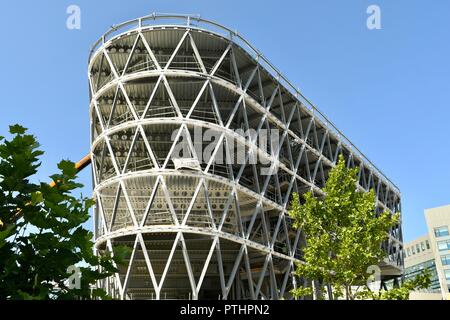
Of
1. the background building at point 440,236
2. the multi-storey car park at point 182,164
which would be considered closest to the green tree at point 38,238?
the multi-storey car park at point 182,164

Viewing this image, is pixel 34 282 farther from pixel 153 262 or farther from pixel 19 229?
pixel 153 262

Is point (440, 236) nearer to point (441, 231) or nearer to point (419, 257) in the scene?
point (441, 231)

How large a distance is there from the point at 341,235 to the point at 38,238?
2149 cm

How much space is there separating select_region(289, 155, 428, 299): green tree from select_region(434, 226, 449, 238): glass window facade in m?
93.4

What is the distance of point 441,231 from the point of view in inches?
4390

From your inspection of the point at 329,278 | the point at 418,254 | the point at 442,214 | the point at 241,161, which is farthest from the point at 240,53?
the point at 418,254

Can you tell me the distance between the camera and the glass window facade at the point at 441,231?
110688 mm

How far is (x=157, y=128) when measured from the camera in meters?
40.2

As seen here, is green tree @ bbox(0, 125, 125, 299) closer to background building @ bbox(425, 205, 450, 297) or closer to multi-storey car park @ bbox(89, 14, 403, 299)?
multi-storey car park @ bbox(89, 14, 403, 299)

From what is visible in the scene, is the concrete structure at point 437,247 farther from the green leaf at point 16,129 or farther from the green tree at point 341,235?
the green leaf at point 16,129

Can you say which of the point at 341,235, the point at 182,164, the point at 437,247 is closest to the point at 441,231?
the point at 437,247

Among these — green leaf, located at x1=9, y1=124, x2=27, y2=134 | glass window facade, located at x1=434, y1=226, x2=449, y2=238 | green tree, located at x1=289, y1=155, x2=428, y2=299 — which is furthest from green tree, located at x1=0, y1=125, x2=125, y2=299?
glass window facade, located at x1=434, y1=226, x2=449, y2=238

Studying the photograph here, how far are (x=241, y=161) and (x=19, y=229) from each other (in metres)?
35.6
